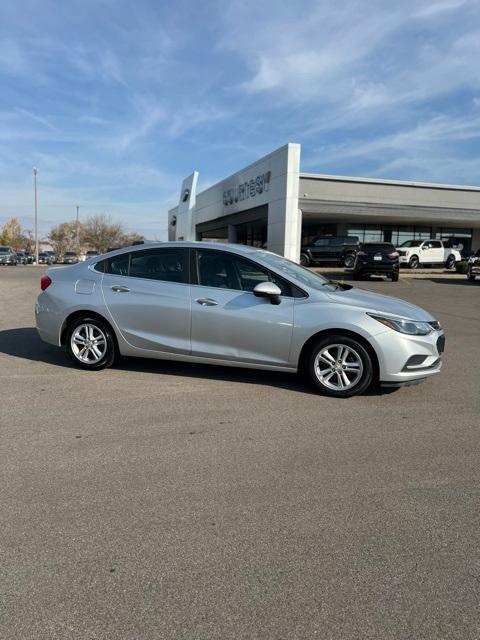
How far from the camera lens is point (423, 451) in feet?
13.3

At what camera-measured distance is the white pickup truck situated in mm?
31281

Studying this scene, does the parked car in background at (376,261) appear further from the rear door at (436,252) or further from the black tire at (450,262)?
the black tire at (450,262)

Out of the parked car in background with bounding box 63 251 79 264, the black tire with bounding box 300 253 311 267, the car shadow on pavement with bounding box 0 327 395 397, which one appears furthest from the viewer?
the parked car in background with bounding box 63 251 79 264

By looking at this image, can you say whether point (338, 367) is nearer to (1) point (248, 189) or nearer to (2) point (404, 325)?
(2) point (404, 325)

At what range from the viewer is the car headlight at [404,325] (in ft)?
17.3

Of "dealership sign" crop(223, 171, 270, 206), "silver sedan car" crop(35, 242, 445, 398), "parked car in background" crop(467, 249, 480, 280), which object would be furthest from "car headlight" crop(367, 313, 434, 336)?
"dealership sign" crop(223, 171, 270, 206)

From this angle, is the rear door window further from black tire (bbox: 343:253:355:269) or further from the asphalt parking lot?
black tire (bbox: 343:253:355:269)

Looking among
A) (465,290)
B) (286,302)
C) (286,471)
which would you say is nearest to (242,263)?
(286,302)

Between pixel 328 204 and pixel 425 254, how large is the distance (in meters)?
7.64

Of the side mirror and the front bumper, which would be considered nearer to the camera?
the front bumper

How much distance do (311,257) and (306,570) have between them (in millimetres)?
28906

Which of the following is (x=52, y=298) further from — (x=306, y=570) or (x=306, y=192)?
(x=306, y=192)

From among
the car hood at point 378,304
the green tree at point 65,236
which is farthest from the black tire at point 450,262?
the green tree at point 65,236

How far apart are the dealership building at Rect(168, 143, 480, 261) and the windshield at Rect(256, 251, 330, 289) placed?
19.7 metres
